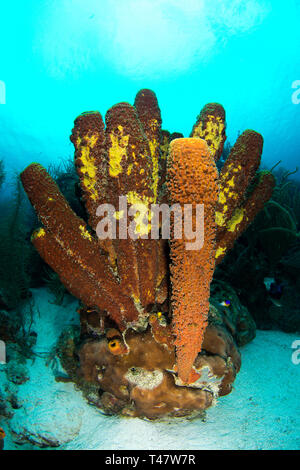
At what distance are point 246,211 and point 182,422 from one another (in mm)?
2024

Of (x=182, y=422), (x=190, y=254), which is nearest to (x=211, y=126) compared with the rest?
(x=190, y=254)

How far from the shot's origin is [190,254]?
1.37 m

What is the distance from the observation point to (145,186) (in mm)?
1681

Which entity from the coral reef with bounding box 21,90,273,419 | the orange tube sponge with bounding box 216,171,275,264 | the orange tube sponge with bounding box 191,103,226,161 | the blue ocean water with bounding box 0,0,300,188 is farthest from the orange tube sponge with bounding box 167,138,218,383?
the blue ocean water with bounding box 0,0,300,188

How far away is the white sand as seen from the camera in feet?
6.05

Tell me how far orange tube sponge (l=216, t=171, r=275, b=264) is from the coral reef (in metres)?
0.01

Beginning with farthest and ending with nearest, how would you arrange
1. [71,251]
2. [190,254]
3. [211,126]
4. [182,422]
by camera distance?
[211,126] < [182,422] < [71,251] < [190,254]

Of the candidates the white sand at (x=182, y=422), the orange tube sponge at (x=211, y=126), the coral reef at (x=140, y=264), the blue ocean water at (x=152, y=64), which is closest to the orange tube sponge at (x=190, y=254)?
the coral reef at (x=140, y=264)

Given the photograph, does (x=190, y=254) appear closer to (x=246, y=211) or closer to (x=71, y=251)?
(x=71, y=251)

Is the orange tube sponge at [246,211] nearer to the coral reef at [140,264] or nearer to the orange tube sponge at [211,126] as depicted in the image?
the coral reef at [140,264]

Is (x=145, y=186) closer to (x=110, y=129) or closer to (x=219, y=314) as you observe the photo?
(x=110, y=129)

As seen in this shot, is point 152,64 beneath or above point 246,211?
above

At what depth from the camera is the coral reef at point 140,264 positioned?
5.26ft
